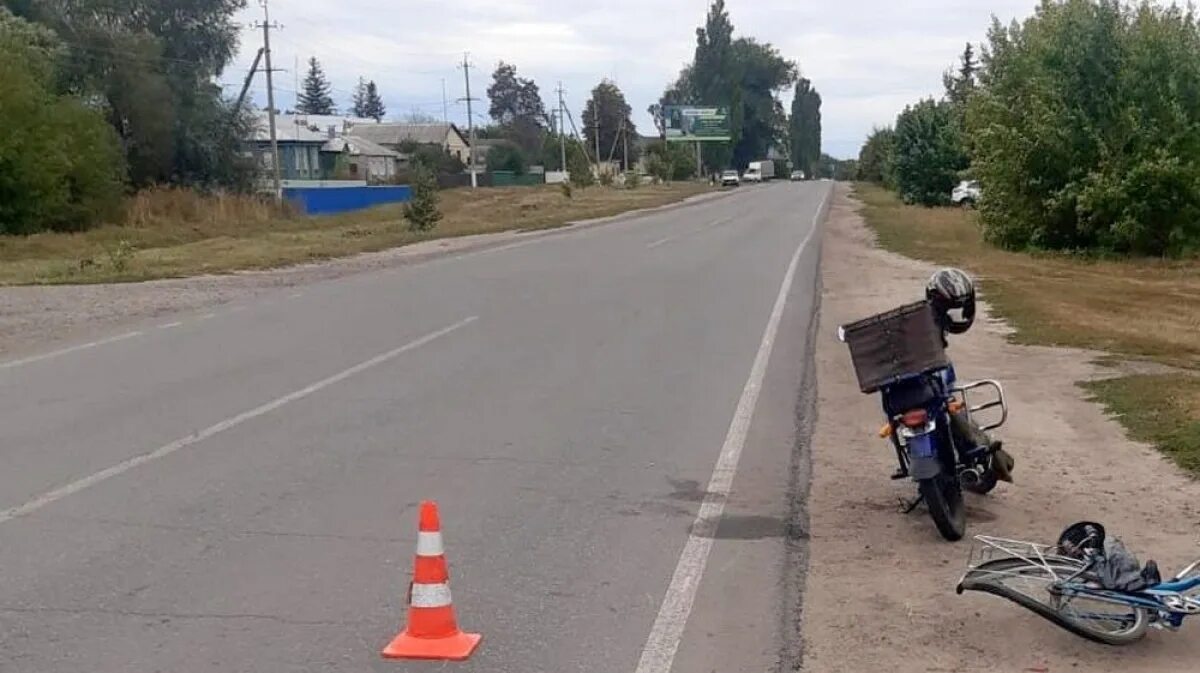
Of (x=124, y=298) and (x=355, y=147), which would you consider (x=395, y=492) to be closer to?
(x=124, y=298)

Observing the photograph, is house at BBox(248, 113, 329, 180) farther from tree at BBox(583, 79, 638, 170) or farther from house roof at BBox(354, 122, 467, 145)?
tree at BBox(583, 79, 638, 170)

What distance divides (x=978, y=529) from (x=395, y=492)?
3.30 m

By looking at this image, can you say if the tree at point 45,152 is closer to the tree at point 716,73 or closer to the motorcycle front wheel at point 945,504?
the motorcycle front wheel at point 945,504

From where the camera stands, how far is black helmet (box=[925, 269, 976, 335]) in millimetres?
7270

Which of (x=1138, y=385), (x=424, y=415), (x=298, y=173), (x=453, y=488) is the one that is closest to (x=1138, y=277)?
(x=1138, y=385)

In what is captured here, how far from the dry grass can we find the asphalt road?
356 cm

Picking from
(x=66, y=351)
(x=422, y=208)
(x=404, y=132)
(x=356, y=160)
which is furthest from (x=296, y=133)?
(x=66, y=351)

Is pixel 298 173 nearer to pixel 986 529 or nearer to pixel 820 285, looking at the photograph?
pixel 820 285

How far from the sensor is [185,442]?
8.99 m

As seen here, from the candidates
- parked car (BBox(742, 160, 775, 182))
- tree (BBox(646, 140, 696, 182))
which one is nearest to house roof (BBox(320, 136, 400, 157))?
tree (BBox(646, 140, 696, 182))

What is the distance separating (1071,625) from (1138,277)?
21.6 metres

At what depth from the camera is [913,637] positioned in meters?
5.40

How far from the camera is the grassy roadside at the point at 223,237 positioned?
2641 centimetres

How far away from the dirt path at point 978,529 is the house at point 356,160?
96.2m
